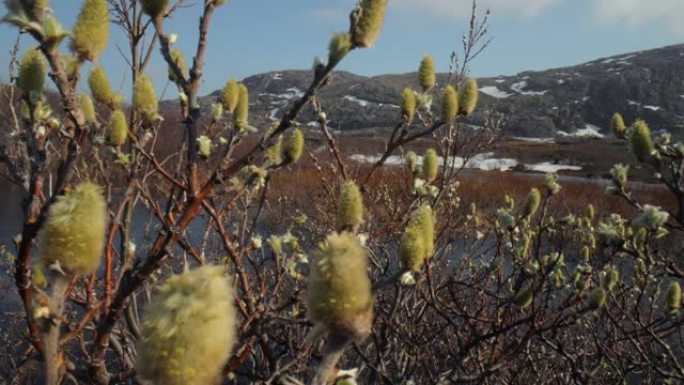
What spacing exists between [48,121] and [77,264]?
702mm

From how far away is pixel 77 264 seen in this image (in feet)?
2.34

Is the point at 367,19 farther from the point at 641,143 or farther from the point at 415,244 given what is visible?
the point at 641,143

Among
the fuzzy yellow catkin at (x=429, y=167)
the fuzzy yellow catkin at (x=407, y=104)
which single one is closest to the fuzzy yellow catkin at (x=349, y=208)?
the fuzzy yellow catkin at (x=407, y=104)

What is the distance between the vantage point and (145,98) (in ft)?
5.24

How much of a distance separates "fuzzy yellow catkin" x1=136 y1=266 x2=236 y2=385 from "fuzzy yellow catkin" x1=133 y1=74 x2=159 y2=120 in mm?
1154

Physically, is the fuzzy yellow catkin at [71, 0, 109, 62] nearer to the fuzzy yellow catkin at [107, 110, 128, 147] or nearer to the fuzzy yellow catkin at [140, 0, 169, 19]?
the fuzzy yellow catkin at [140, 0, 169, 19]

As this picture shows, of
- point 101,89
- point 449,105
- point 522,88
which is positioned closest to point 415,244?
point 101,89

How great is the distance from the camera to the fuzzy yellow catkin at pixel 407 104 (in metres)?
2.25

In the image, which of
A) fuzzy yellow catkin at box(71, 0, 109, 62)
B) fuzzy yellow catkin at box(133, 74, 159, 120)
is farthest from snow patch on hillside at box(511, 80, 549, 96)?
fuzzy yellow catkin at box(71, 0, 109, 62)

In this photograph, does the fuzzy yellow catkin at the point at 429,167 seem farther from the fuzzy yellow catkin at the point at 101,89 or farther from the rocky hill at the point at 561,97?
the rocky hill at the point at 561,97

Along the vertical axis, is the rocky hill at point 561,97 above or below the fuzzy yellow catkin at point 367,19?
below

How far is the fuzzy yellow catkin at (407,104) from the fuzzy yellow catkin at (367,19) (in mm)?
1072

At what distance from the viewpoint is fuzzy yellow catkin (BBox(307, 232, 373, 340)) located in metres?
0.67

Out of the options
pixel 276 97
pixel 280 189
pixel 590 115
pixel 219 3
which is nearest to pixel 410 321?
pixel 219 3
